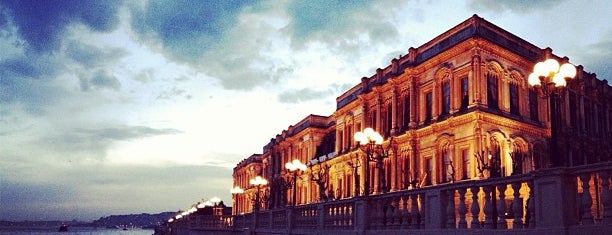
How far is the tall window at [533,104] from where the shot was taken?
110 ft

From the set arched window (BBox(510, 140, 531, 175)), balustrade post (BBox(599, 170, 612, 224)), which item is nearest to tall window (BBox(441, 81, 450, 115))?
arched window (BBox(510, 140, 531, 175))

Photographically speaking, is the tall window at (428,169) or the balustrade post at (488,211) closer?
the balustrade post at (488,211)

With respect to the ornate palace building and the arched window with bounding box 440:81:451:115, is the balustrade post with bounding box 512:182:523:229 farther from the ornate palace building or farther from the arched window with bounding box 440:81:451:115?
the arched window with bounding box 440:81:451:115

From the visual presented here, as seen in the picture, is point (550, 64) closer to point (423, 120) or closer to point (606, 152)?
point (423, 120)

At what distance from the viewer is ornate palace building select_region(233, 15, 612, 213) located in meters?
30.4

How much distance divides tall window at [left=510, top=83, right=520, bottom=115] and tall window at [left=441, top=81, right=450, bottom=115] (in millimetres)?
3694

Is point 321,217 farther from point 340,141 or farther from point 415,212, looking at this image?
point 340,141

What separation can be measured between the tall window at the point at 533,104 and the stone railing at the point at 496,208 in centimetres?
2201

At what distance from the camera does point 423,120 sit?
1371 inches

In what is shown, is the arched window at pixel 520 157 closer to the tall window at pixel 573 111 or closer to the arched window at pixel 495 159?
the arched window at pixel 495 159

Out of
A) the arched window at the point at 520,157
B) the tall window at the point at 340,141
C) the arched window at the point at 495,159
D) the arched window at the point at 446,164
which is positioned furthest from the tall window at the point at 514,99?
the tall window at the point at 340,141

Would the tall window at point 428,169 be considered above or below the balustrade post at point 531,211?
above

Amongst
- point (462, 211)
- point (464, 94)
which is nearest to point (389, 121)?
point (464, 94)

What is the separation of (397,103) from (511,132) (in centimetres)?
901
